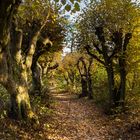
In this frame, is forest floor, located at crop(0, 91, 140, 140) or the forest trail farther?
the forest trail

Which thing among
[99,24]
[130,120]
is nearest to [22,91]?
[130,120]

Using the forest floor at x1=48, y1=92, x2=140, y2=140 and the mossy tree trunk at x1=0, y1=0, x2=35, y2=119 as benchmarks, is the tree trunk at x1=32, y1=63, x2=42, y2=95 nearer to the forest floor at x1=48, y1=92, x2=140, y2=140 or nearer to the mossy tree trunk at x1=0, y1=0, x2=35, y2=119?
the forest floor at x1=48, y1=92, x2=140, y2=140

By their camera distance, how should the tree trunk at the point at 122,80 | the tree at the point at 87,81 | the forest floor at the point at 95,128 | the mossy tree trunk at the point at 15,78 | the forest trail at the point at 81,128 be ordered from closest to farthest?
the mossy tree trunk at the point at 15,78 → the forest floor at the point at 95,128 → the forest trail at the point at 81,128 → the tree trunk at the point at 122,80 → the tree at the point at 87,81

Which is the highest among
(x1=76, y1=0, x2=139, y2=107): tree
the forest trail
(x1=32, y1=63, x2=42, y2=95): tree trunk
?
(x1=76, y1=0, x2=139, y2=107): tree

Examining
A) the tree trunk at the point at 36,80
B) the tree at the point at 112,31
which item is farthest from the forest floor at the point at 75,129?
the tree trunk at the point at 36,80

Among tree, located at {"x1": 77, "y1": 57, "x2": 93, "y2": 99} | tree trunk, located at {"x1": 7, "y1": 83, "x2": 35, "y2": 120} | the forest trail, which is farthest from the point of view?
tree, located at {"x1": 77, "y1": 57, "x2": 93, "y2": 99}

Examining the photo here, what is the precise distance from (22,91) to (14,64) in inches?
48.7

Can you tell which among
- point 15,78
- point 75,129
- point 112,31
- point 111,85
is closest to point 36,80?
point 111,85

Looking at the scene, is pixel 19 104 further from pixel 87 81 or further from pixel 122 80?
pixel 87 81

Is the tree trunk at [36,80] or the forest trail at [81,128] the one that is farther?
the tree trunk at [36,80]

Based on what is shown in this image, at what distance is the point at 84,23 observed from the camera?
69.8 ft

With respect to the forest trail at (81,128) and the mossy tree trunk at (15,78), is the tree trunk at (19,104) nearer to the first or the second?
the mossy tree trunk at (15,78)

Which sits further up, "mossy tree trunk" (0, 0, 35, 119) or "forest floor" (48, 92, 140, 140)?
"mossy tree trunk" (0, 0, 35, 119)

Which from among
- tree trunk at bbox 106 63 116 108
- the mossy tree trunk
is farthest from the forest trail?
the mossy tree trunk
